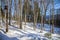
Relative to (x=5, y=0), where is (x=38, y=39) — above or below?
below

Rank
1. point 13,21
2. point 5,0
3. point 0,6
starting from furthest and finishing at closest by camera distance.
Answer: point 13,21, point 0,6, point 5,0

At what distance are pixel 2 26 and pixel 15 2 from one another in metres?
1.21

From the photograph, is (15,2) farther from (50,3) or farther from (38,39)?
(38,39)

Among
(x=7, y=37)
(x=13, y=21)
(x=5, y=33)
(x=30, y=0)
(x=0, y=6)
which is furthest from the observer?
(x=13, y=21)

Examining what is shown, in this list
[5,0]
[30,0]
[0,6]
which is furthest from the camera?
[30,0]

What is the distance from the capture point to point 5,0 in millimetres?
4965

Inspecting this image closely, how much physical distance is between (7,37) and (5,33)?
0.39m

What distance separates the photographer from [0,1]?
17.0 feet

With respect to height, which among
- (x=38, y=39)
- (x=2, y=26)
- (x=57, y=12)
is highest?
(x=57, y=12)

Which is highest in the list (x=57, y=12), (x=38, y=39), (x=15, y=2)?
(x=15, y=2)

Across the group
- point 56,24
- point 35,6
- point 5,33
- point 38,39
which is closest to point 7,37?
point 5,33

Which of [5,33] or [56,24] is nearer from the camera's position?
[5,33]

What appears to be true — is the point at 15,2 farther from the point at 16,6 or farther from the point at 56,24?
the point at 56,24

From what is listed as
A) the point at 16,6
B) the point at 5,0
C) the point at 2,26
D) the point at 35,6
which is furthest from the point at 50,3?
the point at 2,26
